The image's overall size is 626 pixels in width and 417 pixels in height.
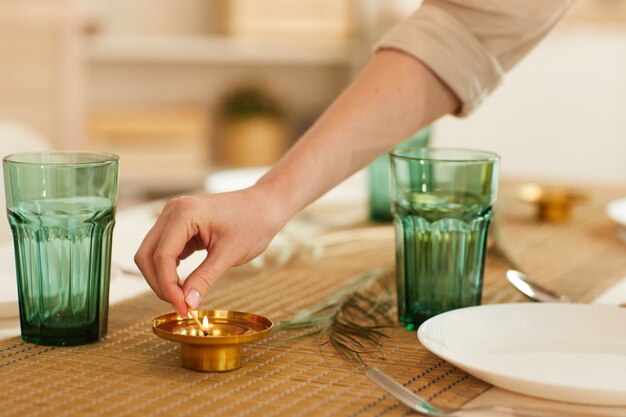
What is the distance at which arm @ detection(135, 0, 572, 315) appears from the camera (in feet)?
2.72


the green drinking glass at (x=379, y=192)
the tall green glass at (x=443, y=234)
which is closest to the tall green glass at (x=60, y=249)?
the tall green glass at (x=443, y=234)

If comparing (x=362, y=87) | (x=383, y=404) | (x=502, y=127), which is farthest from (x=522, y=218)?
(x=502, y=127)

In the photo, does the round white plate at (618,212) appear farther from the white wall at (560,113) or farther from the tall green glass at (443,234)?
the white wall at (560,113)

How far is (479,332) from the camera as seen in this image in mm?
829

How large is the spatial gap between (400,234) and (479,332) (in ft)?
0.49

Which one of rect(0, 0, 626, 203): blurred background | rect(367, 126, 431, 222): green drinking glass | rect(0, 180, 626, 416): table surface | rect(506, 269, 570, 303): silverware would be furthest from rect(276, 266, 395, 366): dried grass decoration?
rect(0, 0, 626, 203): blurred background

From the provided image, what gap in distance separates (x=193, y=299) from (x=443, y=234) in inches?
10.2

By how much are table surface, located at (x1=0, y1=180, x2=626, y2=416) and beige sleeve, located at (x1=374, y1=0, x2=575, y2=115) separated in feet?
0.81

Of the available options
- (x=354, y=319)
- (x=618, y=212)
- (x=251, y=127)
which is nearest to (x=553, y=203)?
(x=618, y=212)

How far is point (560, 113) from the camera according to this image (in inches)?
141

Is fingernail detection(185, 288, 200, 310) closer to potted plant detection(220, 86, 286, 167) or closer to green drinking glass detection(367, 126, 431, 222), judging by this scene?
green drinking glass detection(367, 126, 431, 222)

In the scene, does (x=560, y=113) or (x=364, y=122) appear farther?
(x=560, y=113)

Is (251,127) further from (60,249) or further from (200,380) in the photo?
(200,380)

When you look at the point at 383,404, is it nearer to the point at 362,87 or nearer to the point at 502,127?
the point at 362,87
